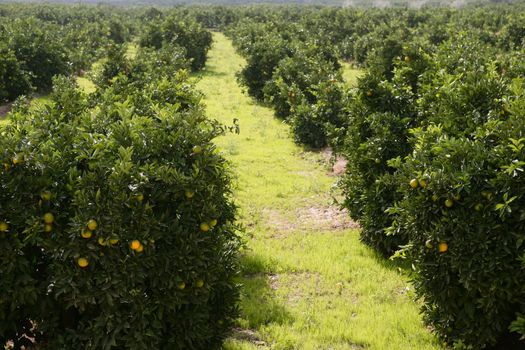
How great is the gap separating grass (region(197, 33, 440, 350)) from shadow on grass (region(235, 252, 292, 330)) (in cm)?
1

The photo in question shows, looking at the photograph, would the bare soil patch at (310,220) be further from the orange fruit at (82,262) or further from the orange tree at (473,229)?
the orange fruit at (82,262)

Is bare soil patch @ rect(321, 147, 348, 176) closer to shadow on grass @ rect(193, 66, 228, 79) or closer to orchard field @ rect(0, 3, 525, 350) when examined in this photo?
orchard field @ rect(0, 3, 525, 350)

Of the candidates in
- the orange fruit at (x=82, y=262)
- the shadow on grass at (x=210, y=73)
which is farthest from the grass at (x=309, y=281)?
the shadow on grass at (x=210, y=73)

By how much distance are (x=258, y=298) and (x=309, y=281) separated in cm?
95

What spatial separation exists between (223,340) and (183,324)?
0.89 metres

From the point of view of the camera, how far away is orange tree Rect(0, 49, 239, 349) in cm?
468

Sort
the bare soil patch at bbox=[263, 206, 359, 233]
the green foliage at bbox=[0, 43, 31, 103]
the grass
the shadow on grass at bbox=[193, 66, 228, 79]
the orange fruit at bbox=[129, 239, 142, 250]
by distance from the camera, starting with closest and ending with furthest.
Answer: the orange fruit at bbox=[129, 239, 142, 250]
the grass
the bare soil patch at bbox=[263, 206, 359, 233]
the green foliage at bbox=[0, 43, 31, 103]
the shadow on grass at bbox=[193, 66, 228, 79]

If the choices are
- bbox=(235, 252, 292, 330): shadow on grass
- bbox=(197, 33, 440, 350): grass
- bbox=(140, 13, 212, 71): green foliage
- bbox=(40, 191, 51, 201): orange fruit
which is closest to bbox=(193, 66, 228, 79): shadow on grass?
bbox=(140, 13, 212, 71): green foliage

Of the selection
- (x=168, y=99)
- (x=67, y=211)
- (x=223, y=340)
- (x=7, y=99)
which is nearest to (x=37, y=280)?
(x=67, y=211)

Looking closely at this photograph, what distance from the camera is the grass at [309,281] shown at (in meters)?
6.36

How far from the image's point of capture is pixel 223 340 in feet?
19.5

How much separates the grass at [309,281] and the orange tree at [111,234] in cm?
140

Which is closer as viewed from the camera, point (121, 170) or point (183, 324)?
point (121, 170)

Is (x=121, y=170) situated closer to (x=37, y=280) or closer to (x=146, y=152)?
(x=146, y=152)
